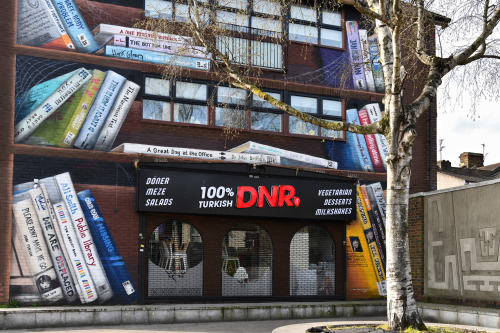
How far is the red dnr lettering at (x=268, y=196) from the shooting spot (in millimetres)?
17812

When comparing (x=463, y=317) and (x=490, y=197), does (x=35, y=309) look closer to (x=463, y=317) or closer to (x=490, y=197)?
(x=463, y=317)

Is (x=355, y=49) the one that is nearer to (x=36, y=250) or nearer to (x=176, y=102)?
(x=176, y=102)

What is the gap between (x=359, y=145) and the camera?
1995 centimetres

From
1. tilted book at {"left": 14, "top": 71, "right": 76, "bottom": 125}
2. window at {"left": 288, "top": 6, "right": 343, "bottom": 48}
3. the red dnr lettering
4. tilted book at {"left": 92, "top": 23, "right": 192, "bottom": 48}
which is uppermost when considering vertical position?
window at {"left": 288, "top": 6, "right": 343, "bottom": 48}

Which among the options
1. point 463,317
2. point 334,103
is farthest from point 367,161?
point 463,317

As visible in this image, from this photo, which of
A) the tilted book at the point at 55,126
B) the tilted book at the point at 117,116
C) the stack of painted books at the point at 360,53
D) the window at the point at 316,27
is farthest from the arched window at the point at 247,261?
the window at the point at 316,27

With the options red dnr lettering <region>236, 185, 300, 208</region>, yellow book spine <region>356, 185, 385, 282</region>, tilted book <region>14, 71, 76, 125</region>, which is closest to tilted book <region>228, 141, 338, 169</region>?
red dnr lettering <region>236, 185, 300, 208</region>

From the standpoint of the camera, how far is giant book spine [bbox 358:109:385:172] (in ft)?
65.7

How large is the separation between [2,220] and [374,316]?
10054mm

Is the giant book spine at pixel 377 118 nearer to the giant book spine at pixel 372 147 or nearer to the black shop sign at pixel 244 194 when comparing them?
the giant book spine at pixel 372 147

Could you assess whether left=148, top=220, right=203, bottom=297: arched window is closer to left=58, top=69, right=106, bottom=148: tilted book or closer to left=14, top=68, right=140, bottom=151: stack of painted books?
left=14, top=68, right=140, bottom=151: stack of painted books

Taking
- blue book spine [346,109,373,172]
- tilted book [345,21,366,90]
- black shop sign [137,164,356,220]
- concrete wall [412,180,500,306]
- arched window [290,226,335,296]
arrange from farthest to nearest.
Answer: tilted book [345,21,366,90] → blue book spine [346,109,373,172] → arched window [290,226,335,296] → black shop sign [137,164,356,220] → concrete wall [412,180,500,306]

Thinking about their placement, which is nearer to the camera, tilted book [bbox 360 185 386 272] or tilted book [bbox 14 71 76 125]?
tilted book [bbox 14 71 76 125]

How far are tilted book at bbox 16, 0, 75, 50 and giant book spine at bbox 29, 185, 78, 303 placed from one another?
151 inches
